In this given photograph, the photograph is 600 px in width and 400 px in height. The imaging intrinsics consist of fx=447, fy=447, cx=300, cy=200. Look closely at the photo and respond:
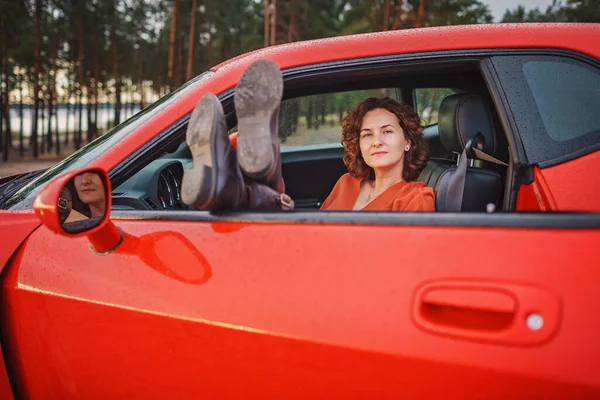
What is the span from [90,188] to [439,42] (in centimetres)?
118

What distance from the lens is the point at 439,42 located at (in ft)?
4.83

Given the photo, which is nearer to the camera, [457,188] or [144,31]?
[457,188]

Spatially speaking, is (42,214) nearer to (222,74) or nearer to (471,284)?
(222,74)

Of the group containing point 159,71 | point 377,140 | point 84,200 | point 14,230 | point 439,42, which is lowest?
point 14,230

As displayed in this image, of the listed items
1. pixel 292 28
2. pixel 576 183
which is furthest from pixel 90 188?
pixel 292 28

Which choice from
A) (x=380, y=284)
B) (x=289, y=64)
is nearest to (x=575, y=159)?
(x=380, y=284)

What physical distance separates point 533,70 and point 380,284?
0.91 m

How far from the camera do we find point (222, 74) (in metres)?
1.52

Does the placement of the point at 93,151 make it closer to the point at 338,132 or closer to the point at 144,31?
the point at 338,132

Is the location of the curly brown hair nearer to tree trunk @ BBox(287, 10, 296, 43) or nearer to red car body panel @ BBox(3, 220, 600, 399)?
red car body panel @ BBox(3, 220, 600, 399)

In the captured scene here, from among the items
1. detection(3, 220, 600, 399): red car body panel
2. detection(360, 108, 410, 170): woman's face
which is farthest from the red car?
detection(360, 108, 410, 170): woman's face

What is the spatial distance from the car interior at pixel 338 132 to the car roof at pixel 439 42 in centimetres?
5

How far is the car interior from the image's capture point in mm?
1543

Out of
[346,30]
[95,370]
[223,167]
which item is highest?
[346,30]
